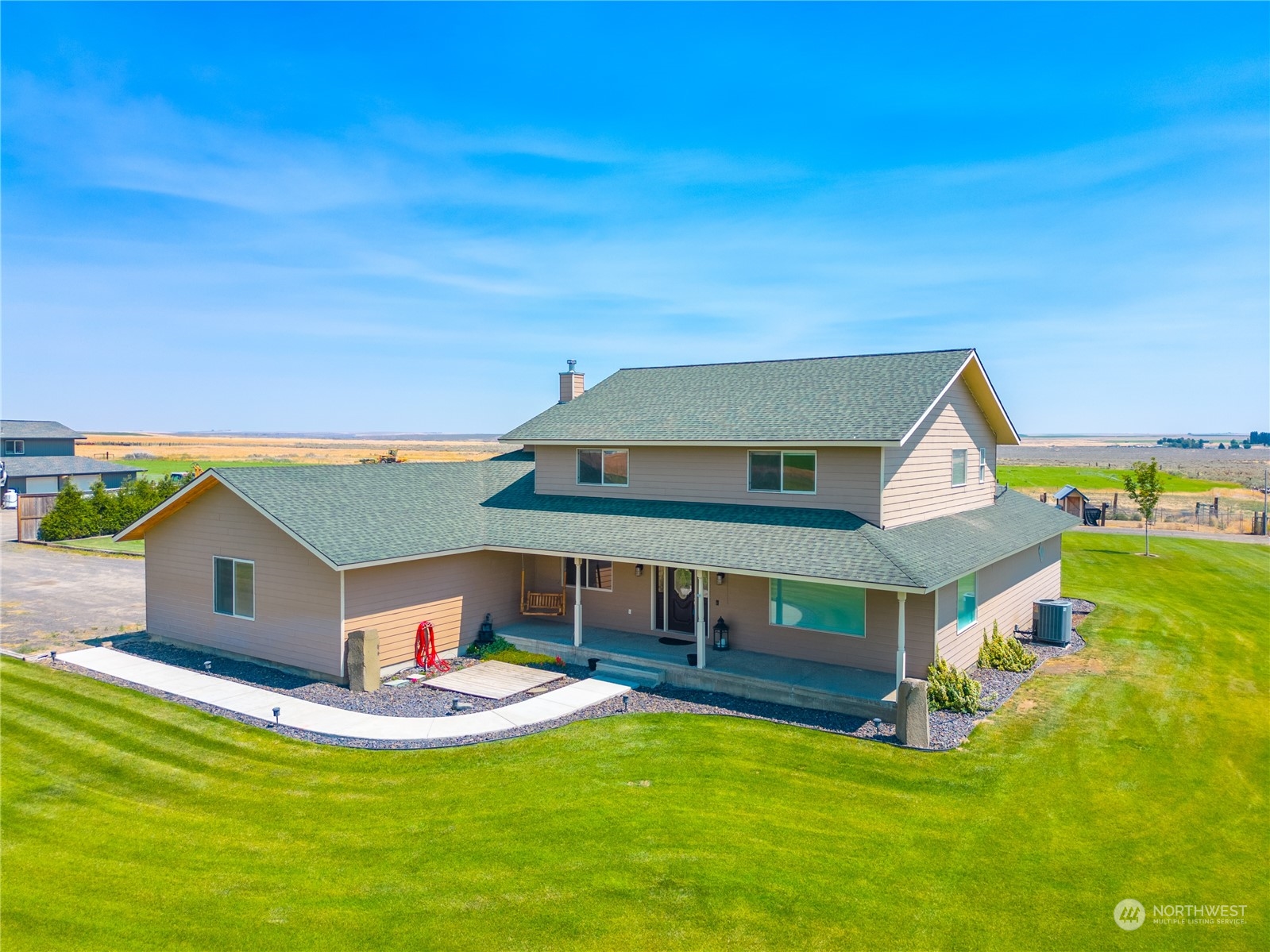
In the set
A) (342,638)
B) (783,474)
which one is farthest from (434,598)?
(783,474)

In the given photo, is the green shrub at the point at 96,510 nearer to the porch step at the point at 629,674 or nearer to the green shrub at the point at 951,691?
the porch step at the point at 629,674

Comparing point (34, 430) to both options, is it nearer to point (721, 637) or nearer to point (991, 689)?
point (721, 637)

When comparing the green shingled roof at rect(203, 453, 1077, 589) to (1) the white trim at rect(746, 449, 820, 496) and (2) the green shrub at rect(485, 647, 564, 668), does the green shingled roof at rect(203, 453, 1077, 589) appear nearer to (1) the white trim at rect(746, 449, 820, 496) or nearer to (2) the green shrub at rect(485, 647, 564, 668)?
(1) the white trim at rect(746, 449, 820, 496)

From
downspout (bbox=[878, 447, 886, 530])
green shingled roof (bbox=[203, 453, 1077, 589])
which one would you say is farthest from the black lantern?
downspout (bbox=[878, 447, 886, 530])

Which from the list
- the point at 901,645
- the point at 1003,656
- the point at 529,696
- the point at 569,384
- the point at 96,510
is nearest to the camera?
the point at 901,645

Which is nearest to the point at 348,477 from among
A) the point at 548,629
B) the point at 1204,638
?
the point at 548,629
